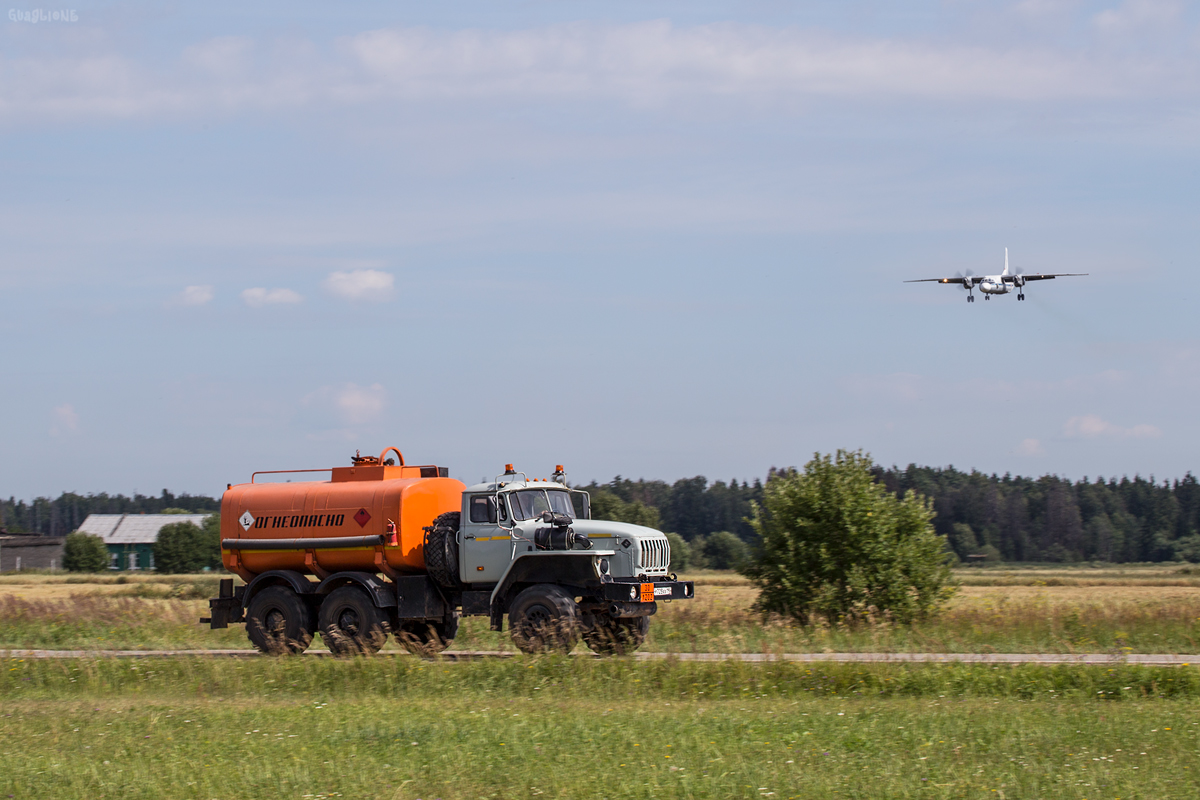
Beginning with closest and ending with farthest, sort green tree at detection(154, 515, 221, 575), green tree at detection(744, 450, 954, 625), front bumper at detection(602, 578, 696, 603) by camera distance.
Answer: front bumper at detection(602, 578, 696, 603), green tree at detection(744, 450, 954, 625), green tree at detection(154, 515, 221, 575)

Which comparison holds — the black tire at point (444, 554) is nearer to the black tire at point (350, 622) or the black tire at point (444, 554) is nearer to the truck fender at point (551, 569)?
the truck fender at point (551, 569)

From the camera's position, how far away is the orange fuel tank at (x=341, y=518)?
21.0 meters

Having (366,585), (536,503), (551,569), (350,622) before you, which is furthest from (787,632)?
(350,622)

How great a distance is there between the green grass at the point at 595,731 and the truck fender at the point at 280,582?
11.1 feet

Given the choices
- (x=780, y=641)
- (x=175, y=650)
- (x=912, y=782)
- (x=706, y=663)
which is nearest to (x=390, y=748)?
(x=912, y=782)

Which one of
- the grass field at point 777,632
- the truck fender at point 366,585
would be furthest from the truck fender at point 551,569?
the truck fender at point 366,585

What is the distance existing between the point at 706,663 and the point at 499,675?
2924 mm

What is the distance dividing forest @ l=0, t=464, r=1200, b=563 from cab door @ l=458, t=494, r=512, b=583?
102 metres

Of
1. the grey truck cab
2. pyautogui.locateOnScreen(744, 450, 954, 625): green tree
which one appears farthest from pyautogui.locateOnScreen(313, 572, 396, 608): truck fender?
pyautogui.locateOnScreen(744, 450, 954, 625): green tree

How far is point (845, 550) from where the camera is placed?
2352cm

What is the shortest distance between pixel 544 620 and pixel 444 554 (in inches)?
102

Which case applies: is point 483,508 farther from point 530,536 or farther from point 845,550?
point 845,550

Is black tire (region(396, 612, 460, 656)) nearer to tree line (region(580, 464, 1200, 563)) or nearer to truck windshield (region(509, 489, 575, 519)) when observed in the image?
truck windshield (region(509, 489, 575, 519))

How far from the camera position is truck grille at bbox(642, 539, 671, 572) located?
772 inches
